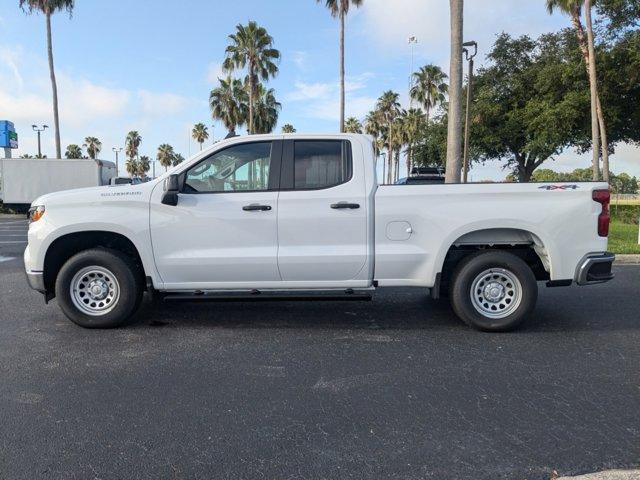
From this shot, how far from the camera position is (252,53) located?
118ft

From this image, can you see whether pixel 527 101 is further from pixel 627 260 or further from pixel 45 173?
pixel 45 173

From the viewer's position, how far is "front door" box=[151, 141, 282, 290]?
524 cm

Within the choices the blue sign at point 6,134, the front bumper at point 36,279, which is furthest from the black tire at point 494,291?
the blue sign at point 6,134

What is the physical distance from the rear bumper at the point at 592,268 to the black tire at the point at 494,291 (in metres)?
0.45

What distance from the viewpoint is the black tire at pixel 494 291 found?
17.3 ft

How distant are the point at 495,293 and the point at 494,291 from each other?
2cm

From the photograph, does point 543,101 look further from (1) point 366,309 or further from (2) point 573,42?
(1) point 366,309

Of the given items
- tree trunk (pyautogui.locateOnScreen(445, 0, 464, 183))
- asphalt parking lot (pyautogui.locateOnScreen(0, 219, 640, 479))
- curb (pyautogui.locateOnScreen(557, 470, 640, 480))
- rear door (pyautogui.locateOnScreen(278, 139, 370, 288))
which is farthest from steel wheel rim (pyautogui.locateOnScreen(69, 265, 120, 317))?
tree trunk (pyautogui.locateOnScreen(445, 0, 464, 183))

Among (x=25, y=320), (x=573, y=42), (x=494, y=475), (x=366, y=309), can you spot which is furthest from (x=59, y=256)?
(x=573, y=42)

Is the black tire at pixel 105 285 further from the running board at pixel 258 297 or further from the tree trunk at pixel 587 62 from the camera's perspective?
the tree trunk at pixel 587 62

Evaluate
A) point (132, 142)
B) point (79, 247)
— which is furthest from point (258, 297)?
point (132, 142)

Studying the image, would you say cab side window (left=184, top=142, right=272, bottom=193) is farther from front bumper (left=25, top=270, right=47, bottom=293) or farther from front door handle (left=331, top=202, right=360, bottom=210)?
front bumper (left=25, top=270, right=47, bottom=293)

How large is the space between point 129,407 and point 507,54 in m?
29.5

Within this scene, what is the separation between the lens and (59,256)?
5.54 metres
